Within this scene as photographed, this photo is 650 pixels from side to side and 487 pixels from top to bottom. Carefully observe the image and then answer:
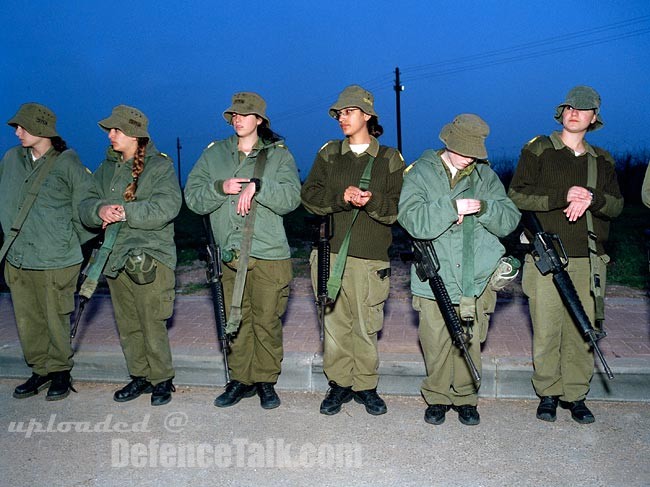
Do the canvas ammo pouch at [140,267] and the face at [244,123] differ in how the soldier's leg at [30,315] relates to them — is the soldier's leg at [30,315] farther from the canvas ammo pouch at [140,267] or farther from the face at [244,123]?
the face at [244,123]

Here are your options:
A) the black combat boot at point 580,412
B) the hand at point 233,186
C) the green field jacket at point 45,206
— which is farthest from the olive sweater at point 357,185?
the green field jacket at point 45,206

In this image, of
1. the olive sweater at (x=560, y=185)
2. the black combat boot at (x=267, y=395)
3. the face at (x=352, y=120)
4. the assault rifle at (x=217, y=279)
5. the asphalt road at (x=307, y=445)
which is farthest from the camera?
the black combat boot at (x=267, y=395)

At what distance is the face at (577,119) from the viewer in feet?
13.3

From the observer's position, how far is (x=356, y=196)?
13.2ft

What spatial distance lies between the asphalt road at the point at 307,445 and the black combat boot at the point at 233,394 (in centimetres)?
6

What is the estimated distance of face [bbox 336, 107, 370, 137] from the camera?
4.23 m

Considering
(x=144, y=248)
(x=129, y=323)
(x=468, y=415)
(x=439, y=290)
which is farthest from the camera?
(x=129, y=323)

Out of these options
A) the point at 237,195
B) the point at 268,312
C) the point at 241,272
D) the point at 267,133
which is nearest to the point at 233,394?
the point at 268,312

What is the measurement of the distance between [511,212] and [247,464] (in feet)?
7.89

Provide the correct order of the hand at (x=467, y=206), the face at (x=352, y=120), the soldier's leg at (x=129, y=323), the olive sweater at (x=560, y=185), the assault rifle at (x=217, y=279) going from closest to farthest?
the hand at (x=467, y=206)
the olive sweater at (x=560, y=185)
the face at (x=352, y=120)
the assault rifle at (x=217, y=279)
the soldier's leg at (x=129, y=323)

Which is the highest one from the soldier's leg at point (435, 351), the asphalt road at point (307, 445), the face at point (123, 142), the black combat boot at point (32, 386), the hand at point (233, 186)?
the face at point (123, 142)

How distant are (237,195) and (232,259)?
0.48 m

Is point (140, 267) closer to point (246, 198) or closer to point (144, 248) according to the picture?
point (144, 248)

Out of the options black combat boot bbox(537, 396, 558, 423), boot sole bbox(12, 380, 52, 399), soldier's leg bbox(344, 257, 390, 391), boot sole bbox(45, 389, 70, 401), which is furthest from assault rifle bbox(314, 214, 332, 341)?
boot sole bbox(12, 380, 52, 399)
